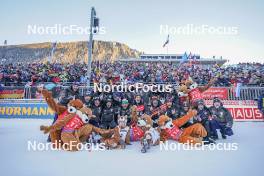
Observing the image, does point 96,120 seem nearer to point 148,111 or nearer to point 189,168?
point 148,111

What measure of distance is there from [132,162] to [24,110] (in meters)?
8.49

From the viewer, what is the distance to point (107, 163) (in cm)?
489

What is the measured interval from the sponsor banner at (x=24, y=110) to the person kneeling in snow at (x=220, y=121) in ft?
24.4

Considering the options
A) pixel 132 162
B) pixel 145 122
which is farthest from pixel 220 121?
pixel 132 162

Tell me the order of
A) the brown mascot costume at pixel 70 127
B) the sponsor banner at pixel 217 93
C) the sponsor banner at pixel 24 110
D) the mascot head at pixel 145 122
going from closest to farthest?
the brown mascot costume at pixel 70 127 → the mascot head at pixel 145 122 → the sponsor banner at pixel 24 110 → the sponsor banner at pixel 217 93

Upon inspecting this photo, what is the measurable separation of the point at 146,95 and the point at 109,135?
433cm

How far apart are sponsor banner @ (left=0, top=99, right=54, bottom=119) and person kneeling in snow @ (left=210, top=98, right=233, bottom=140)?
7.43 metres

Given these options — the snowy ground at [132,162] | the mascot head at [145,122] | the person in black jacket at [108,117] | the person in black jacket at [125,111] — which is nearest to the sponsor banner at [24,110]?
the snowy ground at [132,162]

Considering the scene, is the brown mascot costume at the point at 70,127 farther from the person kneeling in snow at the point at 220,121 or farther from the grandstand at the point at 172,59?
the grandstand at the point at 172,59

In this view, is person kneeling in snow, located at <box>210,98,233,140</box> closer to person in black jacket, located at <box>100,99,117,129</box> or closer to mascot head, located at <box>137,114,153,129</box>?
mascot head, located at <box>137,114,153,129</box>

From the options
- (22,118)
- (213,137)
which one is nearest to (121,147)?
(213,137)

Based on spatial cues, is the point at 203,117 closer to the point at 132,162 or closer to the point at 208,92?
the point at 132,162

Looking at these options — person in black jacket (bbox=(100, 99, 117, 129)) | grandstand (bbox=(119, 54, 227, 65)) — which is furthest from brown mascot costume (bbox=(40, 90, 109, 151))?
grandstand (bbox=(119, 54, 227, 65))

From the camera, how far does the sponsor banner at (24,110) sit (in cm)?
1177
